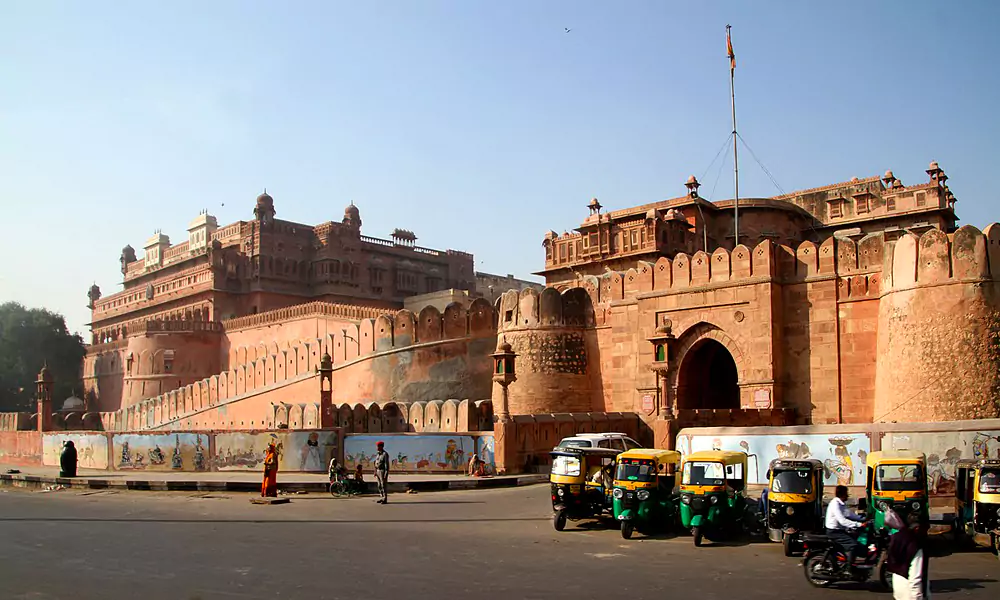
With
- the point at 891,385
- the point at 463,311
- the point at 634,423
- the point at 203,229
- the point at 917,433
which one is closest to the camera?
the point at 917,433

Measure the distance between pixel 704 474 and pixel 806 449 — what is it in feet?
11.9

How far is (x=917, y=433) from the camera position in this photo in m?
13.9

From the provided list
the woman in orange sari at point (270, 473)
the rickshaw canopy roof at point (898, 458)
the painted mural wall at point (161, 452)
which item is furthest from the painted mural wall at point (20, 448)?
the rickshaw canopy roof at point (898, 458)

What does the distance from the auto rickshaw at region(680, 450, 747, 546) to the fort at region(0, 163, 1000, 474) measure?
690 cm

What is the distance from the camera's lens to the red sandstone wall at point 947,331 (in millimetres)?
18875

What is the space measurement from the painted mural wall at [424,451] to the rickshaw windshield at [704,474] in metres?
9.11

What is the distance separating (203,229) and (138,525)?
55.6 m

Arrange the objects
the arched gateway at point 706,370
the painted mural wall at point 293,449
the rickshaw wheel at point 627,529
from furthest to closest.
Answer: the arched gateway at point 706,370 → the painted mural wall at point 293,449 → the rickshaw wheel at point 627,529

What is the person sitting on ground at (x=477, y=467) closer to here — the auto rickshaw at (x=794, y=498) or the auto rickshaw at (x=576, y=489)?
the auto rickshaw at (x=576, y=489)

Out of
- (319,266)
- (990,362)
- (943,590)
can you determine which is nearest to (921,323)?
(990,362)

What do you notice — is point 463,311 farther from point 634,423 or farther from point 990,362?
point 990,362

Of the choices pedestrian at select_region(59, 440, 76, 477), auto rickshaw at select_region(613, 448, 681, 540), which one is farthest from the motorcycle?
pedestrian at select_region(59, 440, 76, 477)

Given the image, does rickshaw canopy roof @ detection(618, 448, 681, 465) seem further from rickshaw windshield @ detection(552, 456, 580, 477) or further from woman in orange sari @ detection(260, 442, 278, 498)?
woman in orange sari @ detection(260, 442, 278, 498)

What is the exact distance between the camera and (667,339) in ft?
68.1
